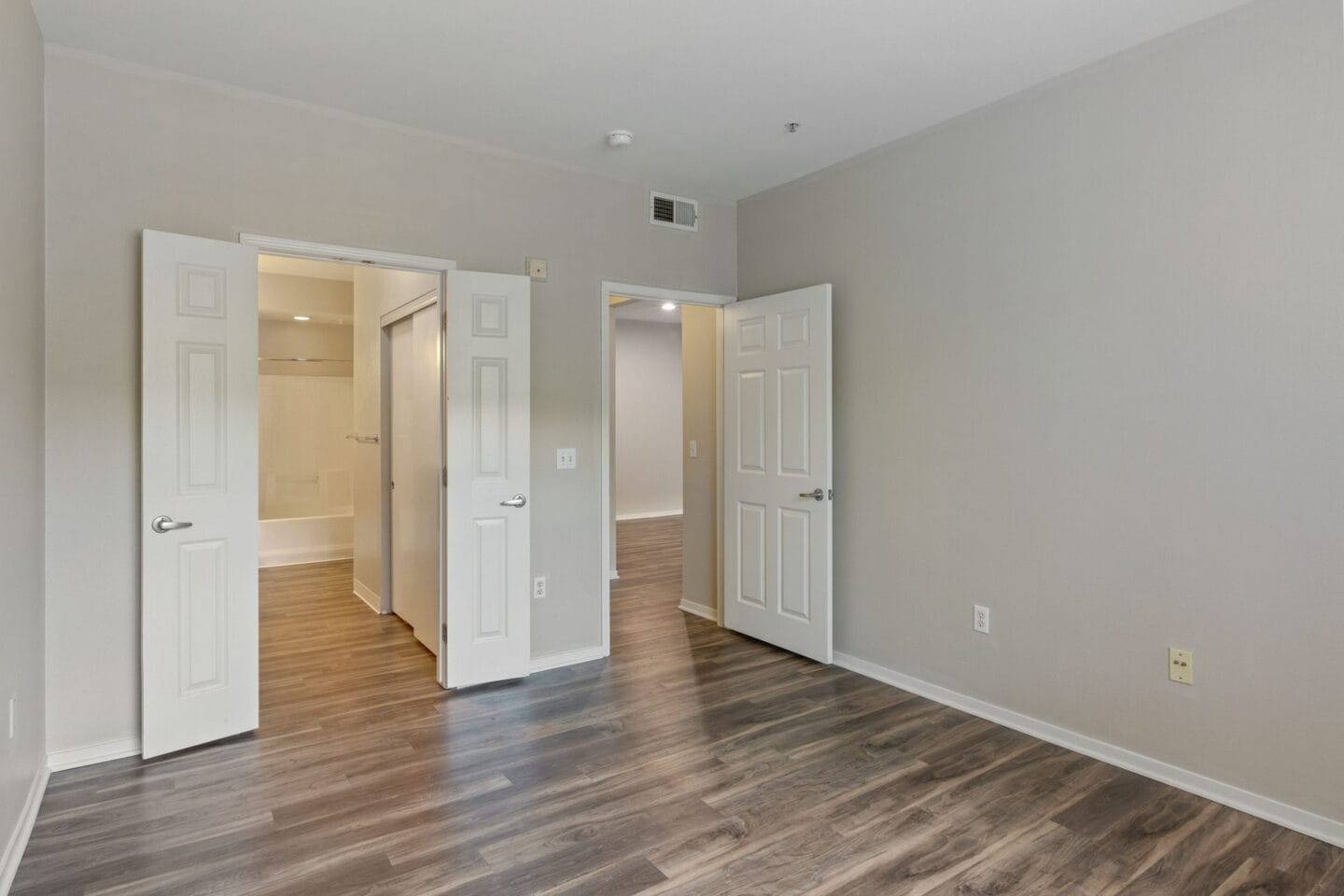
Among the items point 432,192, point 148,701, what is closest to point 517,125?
point 432,192

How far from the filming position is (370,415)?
5133 millimetres

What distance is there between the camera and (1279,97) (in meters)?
2.35

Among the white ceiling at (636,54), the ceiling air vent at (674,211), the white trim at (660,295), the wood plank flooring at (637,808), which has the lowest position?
the wood plank flooring at (637,808)

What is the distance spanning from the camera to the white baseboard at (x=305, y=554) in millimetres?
6477

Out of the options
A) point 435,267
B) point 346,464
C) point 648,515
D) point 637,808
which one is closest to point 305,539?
point 346,464

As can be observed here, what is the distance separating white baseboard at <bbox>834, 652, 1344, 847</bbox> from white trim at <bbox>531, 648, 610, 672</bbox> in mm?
1474

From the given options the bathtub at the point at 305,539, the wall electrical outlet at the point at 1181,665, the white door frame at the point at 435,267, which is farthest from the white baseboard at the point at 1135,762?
the bathtub at the point at 305,539

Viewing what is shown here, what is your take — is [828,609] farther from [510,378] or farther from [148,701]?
[148,701]

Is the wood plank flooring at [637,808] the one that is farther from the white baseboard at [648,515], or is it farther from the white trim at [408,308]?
the white baseboard at [648,515]

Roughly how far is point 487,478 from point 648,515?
20.6ft

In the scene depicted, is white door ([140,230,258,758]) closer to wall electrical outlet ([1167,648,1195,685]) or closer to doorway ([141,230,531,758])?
doorway ([141,230,531,758])

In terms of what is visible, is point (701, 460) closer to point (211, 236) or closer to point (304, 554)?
point (211, 236)

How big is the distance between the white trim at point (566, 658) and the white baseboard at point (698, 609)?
3.16 feet

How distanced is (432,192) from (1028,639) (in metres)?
3.42
